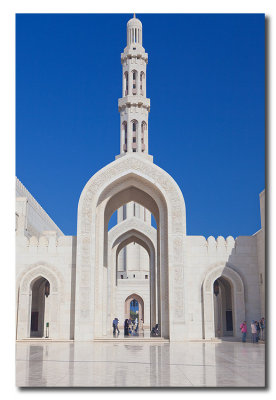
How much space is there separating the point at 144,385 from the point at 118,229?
20505mm

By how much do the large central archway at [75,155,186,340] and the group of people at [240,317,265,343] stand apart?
2.42 m

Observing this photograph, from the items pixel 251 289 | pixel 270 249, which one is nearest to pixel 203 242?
pixel 251 289

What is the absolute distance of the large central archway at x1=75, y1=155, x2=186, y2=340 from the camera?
1811cm

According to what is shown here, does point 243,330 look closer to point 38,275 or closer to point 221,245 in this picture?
point 221,245

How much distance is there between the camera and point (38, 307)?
25.1m

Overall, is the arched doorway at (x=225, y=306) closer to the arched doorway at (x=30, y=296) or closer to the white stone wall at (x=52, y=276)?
the white stone wall at (x=52, y=276)

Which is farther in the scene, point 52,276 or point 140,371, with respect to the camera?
point 52,276

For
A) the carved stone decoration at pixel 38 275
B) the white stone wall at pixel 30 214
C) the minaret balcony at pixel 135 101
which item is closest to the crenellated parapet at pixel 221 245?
the carved stone decoration at pixel 38 275

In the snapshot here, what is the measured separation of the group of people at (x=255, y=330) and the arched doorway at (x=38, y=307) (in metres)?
11.3

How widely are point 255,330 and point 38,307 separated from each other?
12.9m

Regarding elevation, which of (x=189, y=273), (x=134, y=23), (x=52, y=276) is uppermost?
(x=134, y=23)

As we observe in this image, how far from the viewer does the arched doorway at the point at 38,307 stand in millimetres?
24656

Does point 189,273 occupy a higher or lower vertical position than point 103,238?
lower

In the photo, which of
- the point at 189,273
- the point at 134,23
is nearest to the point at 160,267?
the point at 189,273
